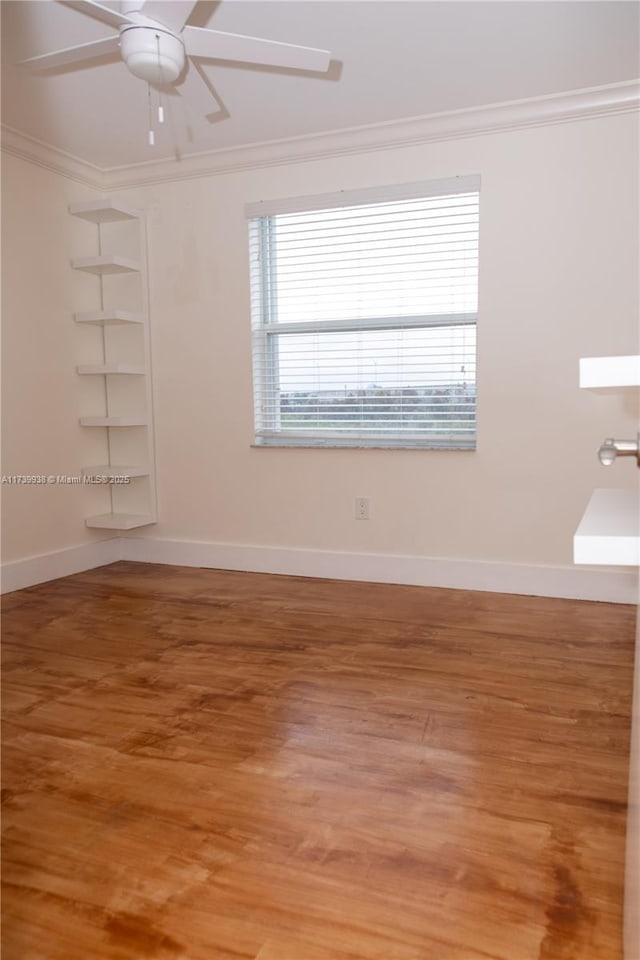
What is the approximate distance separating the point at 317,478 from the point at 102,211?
6.14ft

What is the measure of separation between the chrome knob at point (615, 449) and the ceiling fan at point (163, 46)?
76.6 inches

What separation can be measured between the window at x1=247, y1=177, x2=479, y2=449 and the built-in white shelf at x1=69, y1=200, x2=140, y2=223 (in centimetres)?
70

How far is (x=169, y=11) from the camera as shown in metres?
2.10

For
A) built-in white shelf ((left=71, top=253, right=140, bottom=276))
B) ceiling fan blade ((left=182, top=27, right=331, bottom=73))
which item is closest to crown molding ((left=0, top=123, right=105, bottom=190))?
built-in white shelf ((left=71, top=253, right=140, bottom=276))

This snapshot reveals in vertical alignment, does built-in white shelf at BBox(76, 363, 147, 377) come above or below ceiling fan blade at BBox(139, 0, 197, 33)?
below

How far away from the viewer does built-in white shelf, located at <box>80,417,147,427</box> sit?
3.97 meters

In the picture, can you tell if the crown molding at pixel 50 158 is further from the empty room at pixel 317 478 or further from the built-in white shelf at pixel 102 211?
the built-in white shelf at pixel 102 211

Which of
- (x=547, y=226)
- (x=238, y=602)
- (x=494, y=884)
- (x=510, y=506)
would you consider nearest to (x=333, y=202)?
(x=547, y=226)

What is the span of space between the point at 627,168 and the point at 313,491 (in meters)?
2.12

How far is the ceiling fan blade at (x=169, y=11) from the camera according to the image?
2047mm

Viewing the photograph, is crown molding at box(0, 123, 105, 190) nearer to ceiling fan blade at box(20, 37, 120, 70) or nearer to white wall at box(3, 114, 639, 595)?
white wall at box(3, 114, 639, 595)

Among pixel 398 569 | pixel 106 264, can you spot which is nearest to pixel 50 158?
pixel 106 264

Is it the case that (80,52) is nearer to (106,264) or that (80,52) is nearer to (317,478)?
(106,264)

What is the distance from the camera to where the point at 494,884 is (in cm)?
140
